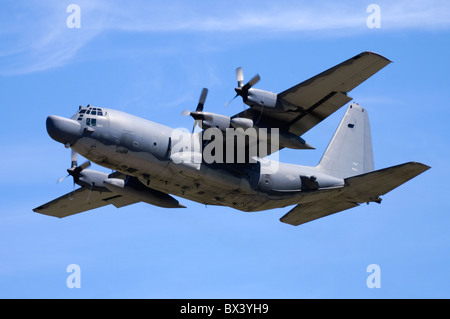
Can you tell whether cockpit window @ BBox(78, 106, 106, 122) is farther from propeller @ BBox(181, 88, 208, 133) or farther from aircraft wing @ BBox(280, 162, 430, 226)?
aircraft wing @ BBox(280, 162, 430, 226)

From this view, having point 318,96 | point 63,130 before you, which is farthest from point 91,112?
point 318,96

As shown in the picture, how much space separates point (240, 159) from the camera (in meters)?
A: 28.0

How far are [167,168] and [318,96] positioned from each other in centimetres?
566

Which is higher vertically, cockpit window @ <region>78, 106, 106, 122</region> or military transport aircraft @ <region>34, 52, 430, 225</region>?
cockpit window @ <region>78, 106, 106, 122</region>

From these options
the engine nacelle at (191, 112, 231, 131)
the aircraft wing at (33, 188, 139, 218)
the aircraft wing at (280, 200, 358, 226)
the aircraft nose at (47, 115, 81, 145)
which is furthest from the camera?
the aircraft wing at (33, 188, 139, 218)

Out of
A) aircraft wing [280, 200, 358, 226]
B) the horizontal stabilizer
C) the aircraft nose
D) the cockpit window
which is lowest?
aircraft wing [280, 200, 358, 226]

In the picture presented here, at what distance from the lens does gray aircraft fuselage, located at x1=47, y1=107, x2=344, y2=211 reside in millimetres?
25781

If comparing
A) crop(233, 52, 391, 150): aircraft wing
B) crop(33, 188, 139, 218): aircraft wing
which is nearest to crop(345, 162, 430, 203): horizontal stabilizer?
crop(233, 52, 391, 150): aircraft wing

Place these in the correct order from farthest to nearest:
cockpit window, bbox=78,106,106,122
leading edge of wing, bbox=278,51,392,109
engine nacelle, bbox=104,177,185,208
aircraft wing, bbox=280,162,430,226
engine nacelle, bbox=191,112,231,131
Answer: engine nacelle, bbox=104,177,185,208 → aircraft wing, bbox=280,162,430,226 → engine nacelle, bbox=191,112,231,131 → cockpit window, bbox=78,106,106,122 → leading edge of wing, bbox=278,51,392,109

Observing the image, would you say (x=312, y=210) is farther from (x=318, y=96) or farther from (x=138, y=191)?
(x=138, y=191)

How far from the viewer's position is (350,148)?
103ft

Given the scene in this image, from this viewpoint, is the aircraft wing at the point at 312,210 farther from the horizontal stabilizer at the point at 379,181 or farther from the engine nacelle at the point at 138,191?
the engine nacelle at the point at 138,191

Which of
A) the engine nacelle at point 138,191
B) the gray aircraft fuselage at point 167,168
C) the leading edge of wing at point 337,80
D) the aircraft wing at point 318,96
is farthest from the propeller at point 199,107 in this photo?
the engine nacelle at point 138,191

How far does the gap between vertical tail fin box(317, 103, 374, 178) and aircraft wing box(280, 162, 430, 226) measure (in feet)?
3.65
